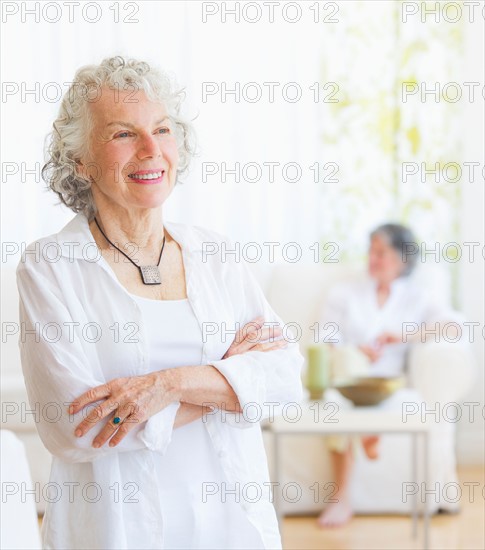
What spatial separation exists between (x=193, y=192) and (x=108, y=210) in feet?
9.64

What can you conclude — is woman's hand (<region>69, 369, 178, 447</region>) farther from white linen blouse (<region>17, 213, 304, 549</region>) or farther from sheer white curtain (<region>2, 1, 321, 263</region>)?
sheer white curtain (<region>2, 1, 321, 263</region>)

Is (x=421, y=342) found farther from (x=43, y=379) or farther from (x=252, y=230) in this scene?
(x=43, y=379)

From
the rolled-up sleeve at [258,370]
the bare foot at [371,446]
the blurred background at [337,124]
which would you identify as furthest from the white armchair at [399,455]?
the rolled-up sleeve at [258,370]

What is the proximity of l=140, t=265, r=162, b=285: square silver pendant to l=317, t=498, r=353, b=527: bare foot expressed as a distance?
209 centimetres

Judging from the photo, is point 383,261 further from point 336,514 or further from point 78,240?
point 78,240

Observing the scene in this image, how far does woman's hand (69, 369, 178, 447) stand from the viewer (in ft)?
5.25

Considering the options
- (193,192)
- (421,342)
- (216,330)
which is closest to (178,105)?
(216,330)

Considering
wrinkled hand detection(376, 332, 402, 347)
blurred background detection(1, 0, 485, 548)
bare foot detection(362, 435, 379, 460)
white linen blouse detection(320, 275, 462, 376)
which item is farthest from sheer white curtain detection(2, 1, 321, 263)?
bare foot detection(362, 435, 379, 460)

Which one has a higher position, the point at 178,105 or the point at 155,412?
the point at 178,105

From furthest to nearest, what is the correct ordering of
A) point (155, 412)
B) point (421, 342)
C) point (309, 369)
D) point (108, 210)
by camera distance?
point (421, 342) → point (309, 369) → point (108, 210) → point (155, 412)

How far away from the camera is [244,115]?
184 inches

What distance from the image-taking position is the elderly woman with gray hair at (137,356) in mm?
1622

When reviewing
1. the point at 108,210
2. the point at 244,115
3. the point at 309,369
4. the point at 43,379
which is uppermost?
the point at 244,115

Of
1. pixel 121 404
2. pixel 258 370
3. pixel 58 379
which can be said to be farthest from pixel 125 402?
pixel 258 370
